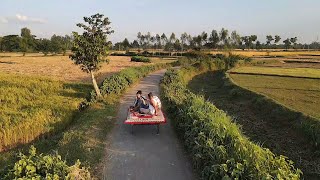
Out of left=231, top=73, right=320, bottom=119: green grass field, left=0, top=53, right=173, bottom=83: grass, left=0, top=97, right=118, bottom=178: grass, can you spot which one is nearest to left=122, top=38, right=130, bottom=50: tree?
left=0, top=53, right=173, bottom=83: grass

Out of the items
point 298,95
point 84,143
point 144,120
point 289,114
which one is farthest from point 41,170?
point 298,95

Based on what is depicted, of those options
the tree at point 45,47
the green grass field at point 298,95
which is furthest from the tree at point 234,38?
the green grass field at point 298,95

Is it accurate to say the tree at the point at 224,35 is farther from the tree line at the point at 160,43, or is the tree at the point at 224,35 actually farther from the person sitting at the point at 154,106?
the person sitting at the point at 154,106

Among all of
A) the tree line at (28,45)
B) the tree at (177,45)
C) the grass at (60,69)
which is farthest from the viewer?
the tree at (177,45)

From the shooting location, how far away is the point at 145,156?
9789 mm

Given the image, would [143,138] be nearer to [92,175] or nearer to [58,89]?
[92,175]

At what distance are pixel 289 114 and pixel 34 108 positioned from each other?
1204 centimetres

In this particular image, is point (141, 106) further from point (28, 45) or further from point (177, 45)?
point (177, 45)

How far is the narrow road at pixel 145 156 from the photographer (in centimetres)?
845

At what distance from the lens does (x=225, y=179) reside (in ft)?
20.4

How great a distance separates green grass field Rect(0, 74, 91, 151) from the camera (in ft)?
43.9

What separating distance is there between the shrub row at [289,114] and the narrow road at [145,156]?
5.19 metres

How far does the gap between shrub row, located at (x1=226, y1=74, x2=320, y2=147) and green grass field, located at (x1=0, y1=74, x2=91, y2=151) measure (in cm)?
994

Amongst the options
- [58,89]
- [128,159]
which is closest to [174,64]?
[58,89]
